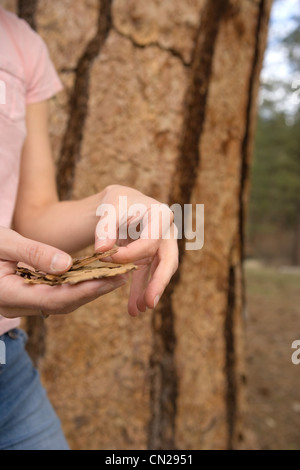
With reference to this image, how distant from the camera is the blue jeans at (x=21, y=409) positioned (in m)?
1.09

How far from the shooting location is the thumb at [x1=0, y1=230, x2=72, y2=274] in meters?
0.78

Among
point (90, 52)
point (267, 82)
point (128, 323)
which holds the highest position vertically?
point (267, 82)

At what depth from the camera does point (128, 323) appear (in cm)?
160

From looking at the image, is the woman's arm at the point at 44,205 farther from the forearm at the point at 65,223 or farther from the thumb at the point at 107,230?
the thumb at the point at 107,230

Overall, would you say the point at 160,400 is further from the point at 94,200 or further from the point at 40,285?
the point at 40,285

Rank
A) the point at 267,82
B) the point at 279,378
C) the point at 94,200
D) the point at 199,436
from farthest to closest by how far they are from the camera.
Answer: the point at 267,82, the point at 279,378, the point at 199,436, the point at 94,200

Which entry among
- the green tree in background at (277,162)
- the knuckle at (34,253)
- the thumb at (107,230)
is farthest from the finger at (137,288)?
the green tree in background at (277,162)

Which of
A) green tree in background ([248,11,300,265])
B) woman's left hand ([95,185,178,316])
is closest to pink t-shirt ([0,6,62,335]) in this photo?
woman's left hand ([95,185,178,316])

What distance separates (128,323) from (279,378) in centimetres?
A: 179

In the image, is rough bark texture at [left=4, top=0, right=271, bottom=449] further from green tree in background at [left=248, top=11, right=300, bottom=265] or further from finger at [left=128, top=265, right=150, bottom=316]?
green tree in background at [left=248, top=11, right=300, bottom=265]

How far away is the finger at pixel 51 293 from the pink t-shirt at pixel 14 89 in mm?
309

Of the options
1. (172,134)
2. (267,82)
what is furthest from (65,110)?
(267,82)

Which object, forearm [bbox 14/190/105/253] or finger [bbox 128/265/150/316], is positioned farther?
forearm [bbox 14/190/105/253]

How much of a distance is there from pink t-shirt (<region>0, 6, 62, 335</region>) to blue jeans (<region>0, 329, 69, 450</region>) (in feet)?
0.25
